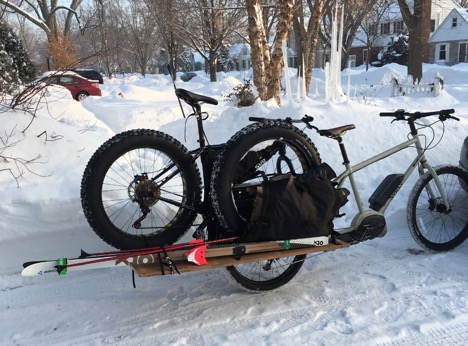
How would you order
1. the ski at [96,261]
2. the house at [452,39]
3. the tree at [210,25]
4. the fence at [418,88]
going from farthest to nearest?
the house at [452,39]
the tree at [210,25]
the fence at [418,88]
the ski at [96,261]

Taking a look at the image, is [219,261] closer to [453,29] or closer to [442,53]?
[453,29]

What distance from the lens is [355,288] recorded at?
3.28m

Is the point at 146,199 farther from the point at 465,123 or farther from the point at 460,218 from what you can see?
the point at 465,123

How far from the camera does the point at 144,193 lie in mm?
3006

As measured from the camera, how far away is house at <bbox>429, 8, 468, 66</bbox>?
39188 mm

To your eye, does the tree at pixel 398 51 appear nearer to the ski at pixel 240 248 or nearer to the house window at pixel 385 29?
the house window at pixel 385 29

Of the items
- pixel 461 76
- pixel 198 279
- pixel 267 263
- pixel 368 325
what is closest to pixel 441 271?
pixel 368 325

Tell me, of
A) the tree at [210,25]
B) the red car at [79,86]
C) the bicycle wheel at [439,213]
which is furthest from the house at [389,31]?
the bicycle wheel at [439,213]

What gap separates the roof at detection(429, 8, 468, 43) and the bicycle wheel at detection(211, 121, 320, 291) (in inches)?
1655

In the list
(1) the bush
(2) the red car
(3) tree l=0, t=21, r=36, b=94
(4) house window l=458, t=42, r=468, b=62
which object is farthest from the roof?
(3) tree l=0, t=21, r=36, b=94

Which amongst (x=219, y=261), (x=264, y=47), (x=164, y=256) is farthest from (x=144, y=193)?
(x=264, y=47)

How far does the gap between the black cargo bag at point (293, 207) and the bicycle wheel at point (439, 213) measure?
117 cm

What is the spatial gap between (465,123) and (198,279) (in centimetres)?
490

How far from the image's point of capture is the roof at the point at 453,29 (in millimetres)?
38969
